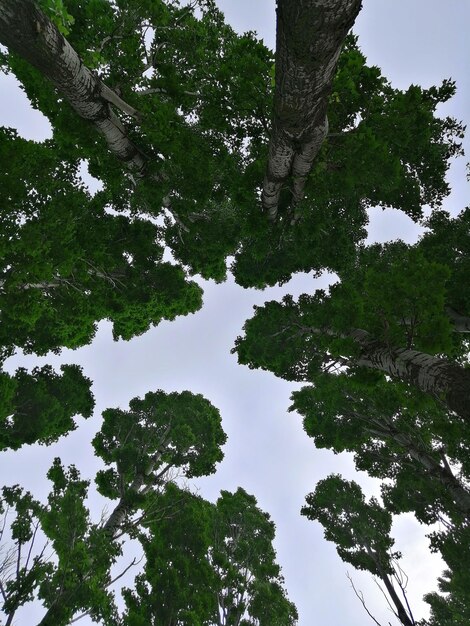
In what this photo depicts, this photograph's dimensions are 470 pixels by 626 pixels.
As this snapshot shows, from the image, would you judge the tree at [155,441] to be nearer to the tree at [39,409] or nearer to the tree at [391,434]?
the tree at [39,409]

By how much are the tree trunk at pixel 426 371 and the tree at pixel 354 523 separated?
8651mm

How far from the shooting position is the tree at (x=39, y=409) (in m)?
10.0

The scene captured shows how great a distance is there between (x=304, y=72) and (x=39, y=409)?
10.7 m

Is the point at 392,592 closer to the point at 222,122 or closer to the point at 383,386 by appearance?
the point at 383,386

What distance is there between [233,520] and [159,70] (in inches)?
667

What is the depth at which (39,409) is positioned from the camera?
10125 millimetres

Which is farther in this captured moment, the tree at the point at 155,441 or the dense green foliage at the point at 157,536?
the tree at the point at 155,441

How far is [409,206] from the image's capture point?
9.04 m

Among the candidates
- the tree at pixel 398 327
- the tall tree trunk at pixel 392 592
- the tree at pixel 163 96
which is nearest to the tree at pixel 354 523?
the tall tree trunk at pixel 392 592

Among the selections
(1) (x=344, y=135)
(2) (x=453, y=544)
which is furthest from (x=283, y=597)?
(1) (x=344, y=135)

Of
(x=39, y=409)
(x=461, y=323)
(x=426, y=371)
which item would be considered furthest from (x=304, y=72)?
(x=39, y=409)

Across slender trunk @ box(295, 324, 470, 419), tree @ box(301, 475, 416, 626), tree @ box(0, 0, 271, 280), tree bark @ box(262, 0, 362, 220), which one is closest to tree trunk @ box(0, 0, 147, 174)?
tree @ box(0, 0, 271, 280)

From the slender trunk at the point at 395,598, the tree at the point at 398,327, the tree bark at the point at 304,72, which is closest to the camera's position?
the tree bark at the point at 304,72

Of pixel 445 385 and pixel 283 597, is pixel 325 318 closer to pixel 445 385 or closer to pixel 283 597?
pixel 445 385
